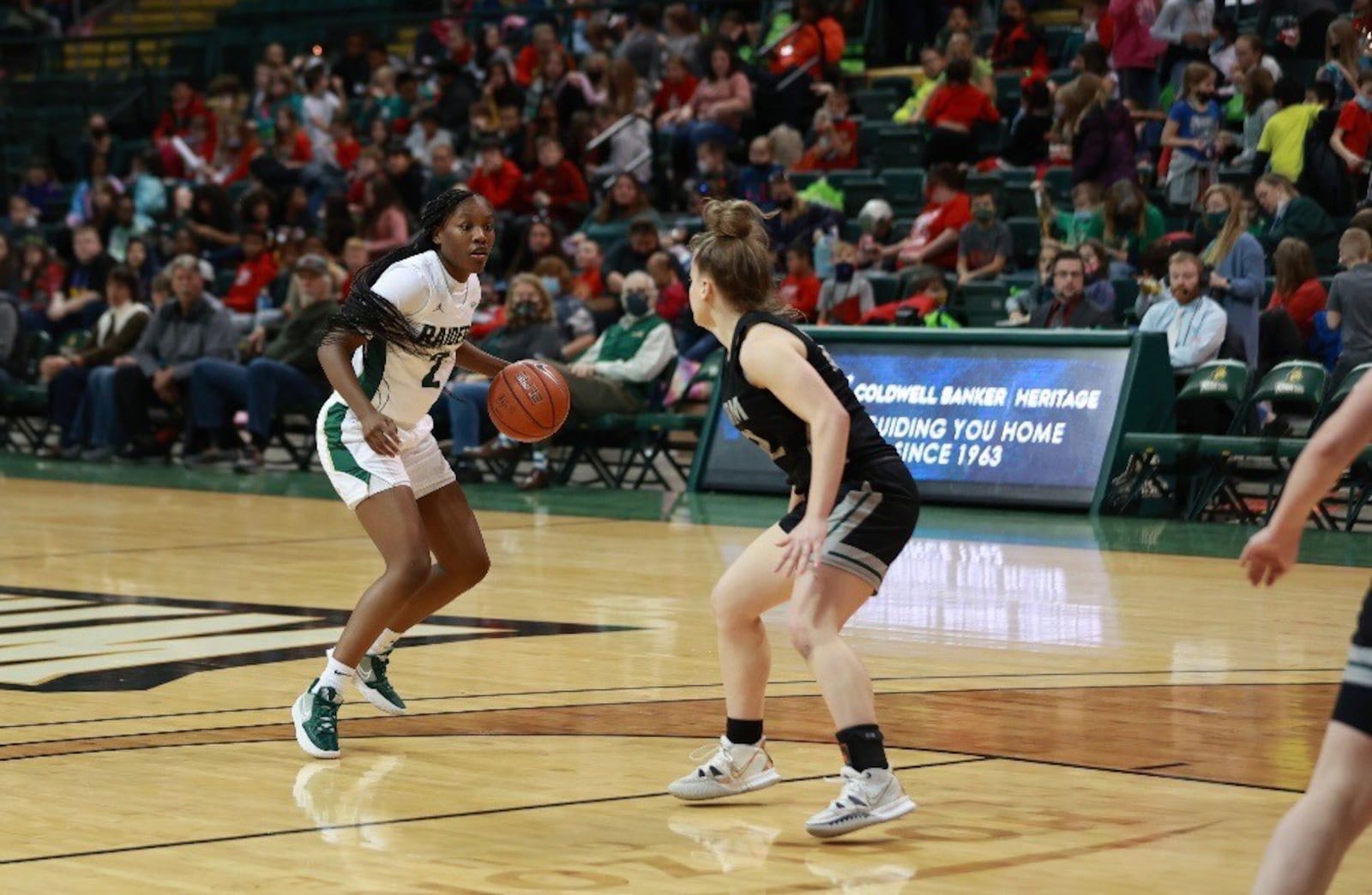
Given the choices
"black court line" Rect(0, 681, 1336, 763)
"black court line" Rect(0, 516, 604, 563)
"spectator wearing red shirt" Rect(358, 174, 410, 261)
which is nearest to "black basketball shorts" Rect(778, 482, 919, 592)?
"black court line" Rect(0, 681, 1336, 763)

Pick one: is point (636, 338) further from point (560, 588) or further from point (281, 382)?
point (560, 588)

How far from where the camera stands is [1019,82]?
19062 mm

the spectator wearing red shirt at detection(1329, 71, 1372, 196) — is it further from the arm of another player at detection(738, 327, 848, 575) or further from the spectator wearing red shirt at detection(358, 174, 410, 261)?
the arm of another player at detection(738, 327, 848, 575)

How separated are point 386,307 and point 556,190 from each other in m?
13.6

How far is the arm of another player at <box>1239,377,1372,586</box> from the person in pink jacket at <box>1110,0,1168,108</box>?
14149mm

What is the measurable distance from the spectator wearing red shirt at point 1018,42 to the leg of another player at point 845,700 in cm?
1406

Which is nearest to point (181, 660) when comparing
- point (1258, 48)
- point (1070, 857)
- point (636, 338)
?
point (1070, 857)

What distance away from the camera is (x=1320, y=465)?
386 centimetres

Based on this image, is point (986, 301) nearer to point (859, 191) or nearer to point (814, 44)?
point (859, 191)

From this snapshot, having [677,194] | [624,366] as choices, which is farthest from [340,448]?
[677,194]

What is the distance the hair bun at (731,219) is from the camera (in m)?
5.86

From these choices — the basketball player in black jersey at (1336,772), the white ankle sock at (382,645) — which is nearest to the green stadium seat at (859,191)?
the white ankle sock at (382,645)

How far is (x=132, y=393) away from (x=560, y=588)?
9.18 metres

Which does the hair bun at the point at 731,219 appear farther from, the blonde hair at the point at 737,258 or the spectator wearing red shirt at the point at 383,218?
the spectator wearing red shirt at the point at 383,218
